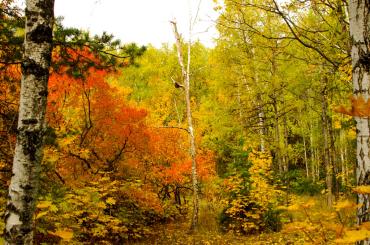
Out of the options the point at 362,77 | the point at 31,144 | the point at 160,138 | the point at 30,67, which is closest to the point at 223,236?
the point at 160,138

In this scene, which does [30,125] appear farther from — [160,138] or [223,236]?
[160,138]

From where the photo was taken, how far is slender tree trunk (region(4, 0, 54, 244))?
2.64 meters

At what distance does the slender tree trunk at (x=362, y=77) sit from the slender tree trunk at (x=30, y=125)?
101 inches

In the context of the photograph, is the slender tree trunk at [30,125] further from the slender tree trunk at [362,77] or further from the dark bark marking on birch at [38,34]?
the slender tree trunk at [362,77]

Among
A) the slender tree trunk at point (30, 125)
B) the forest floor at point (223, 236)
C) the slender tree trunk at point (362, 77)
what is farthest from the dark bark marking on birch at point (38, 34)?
the forest floor at point (223, 236)

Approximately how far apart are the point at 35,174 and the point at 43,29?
1214 millimetres

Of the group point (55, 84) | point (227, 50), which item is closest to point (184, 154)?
point (227, 50)

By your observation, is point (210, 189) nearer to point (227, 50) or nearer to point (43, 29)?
point (227, 50)

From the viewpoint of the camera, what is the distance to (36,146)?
2.71 m

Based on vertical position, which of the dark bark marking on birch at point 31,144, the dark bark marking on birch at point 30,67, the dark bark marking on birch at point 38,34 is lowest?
the dark bark marking on birch at point 31,144

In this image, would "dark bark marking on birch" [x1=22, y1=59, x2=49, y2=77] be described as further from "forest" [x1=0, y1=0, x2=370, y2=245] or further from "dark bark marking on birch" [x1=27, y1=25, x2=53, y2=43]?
"dark bark marking on birch" [x1=27, y1=25, x2=53, y2=43]

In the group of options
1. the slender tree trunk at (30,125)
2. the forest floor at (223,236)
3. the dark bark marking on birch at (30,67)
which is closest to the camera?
the slender tree trunk at (30,125)

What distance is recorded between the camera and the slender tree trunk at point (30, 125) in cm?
264

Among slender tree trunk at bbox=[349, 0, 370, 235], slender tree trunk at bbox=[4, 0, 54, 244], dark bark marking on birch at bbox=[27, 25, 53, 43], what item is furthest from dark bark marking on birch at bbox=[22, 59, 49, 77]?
slender tree trunk at bbox=[349, 0, 370, 235]
